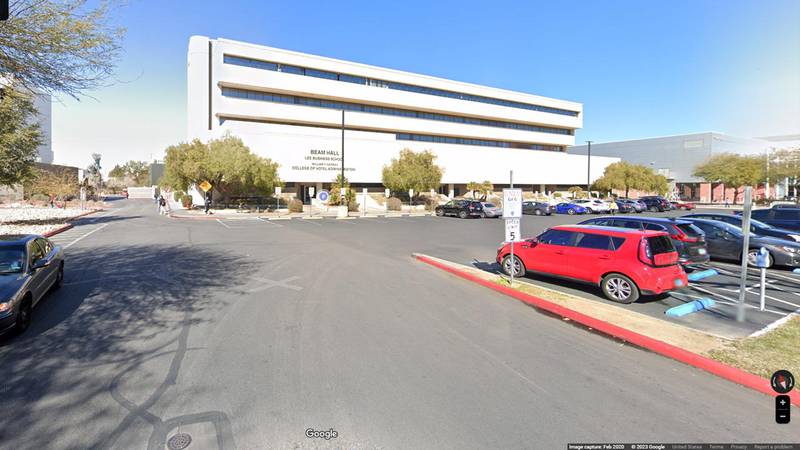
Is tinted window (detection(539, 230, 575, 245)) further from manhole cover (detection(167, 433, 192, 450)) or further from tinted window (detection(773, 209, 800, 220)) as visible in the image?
tinted window (detection(773, 209, 800, 220))

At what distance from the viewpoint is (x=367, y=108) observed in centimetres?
5403

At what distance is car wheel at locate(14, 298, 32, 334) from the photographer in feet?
18.5

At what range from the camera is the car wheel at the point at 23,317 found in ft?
18.5

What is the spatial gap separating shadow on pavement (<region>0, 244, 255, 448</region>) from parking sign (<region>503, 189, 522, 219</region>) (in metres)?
6.17

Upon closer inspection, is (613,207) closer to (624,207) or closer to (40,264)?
(624,207)

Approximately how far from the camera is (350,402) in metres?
3.94

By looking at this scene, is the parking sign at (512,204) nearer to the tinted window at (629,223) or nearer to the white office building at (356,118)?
→ the tinted window at (629,223)

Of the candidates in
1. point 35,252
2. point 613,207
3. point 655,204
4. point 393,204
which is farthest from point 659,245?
point 655,204

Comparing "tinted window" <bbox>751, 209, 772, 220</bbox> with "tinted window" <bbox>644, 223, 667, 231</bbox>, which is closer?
"tinted window" <bbox>644, 223, 667, 231</bbox>

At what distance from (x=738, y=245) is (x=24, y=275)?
1748 centimetres

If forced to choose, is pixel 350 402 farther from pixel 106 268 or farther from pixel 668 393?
pixel 106 268

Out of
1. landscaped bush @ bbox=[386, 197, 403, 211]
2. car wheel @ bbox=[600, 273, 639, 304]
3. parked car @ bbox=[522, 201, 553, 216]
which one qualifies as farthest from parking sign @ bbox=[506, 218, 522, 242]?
landscaped bush @ bbox=[386, 197, 403, 211]

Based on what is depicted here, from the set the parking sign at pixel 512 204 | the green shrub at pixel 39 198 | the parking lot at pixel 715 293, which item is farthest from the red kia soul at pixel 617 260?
the green shrub at pixel 39 198

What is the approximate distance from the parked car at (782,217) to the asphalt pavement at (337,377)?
15.9 meters
